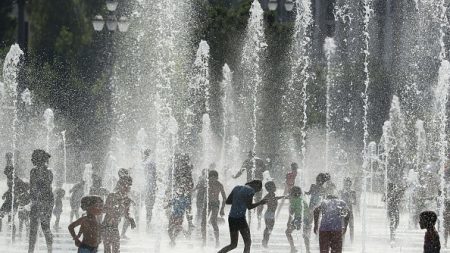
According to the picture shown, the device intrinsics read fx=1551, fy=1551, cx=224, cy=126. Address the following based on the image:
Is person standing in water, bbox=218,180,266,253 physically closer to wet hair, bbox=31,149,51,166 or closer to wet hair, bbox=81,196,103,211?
wet hair, bbox=31,149,51,166

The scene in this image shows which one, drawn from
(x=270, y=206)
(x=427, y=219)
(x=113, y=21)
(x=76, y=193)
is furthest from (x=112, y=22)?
(x=427, y=219)

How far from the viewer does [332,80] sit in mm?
60906

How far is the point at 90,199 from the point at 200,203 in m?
9.14

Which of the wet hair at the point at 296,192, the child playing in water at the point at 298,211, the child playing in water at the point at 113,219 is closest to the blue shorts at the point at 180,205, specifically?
the child playing in water at the point at 298,211

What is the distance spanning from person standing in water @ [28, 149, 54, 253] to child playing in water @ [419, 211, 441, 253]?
594 cm

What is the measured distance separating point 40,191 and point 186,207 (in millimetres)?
3980

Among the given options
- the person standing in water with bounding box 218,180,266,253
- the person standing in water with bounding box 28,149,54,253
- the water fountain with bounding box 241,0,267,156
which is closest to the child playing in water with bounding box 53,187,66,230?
the person standing in water with bounding box 28,149,54,253

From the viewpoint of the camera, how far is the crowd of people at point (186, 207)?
49.7 ft

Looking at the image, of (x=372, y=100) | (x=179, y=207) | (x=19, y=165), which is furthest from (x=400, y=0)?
(x=179, y=207)

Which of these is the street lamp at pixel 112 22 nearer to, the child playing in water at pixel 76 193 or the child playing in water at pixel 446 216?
the child playing in water at pixel 76 193

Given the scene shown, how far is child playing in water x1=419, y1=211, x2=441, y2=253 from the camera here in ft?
46.1

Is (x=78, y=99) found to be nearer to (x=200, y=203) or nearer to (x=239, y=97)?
(x=239, y=97)

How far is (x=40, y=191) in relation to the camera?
61.2 feet

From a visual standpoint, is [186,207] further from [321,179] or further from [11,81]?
[11,81]
